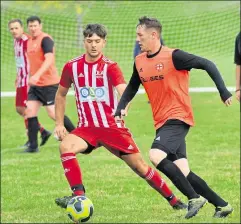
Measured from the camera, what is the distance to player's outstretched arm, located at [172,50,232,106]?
846 centimetres

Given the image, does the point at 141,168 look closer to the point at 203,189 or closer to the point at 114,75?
the point at 203,189

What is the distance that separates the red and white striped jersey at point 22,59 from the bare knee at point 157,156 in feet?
21.7

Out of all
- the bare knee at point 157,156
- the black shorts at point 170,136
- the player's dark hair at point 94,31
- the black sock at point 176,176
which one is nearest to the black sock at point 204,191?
the black sock at point 176,176

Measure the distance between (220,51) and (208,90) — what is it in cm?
127

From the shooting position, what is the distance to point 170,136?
8883mm

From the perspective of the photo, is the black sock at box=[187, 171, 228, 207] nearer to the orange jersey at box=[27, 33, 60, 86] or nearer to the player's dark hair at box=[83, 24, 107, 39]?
the player's dark hair at box=[83, 24, 107, 39]

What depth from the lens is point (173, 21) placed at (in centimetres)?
2541

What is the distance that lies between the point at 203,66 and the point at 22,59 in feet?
23.7

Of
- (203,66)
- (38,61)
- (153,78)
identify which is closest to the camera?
(203,66)

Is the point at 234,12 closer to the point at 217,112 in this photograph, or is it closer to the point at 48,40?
the point at 217,112

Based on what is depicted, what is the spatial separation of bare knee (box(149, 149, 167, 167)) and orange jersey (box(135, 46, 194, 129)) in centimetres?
35

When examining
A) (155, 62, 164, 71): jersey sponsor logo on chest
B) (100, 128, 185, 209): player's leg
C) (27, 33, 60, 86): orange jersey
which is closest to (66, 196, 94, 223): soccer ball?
(100, 128, 185, 209): player's leg

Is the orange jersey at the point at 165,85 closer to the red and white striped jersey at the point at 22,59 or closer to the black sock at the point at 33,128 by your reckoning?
the red and white striped jersey at the point at 22,59

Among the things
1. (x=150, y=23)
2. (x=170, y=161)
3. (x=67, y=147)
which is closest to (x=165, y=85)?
(x=150, y=23)
